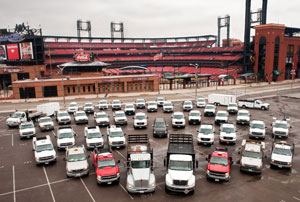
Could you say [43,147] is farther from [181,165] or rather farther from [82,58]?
[82,58]

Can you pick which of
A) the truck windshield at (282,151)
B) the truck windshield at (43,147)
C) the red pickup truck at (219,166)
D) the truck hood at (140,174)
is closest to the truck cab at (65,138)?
the truck windshield at (43,147)

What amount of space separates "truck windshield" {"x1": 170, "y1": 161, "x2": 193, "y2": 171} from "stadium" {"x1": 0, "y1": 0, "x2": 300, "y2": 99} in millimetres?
35918

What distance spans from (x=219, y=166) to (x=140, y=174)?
5130mm

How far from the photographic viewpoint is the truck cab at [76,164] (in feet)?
55.5

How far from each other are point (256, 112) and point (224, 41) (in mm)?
112511

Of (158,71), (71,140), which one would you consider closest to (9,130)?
(71,140)

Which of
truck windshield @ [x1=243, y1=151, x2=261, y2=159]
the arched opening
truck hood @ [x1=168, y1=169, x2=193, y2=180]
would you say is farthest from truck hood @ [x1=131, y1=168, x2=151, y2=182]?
the arched opening

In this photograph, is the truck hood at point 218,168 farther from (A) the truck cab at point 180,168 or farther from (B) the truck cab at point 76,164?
(B) the truck cab at point 76,164

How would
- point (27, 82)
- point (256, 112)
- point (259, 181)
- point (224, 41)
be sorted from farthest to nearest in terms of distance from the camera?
point (224, 41) → point (27, 82) → point (256, 112) → point (259, 181)

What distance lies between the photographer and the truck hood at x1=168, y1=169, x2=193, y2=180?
47.8 feet

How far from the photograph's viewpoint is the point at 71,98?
5475 cm

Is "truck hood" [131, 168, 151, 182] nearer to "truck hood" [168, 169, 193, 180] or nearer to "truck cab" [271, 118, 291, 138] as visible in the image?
"truck hood" [168, 169, 193, 180]

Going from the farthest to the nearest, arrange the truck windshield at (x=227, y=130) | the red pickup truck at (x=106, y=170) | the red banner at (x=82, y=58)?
the red banner at (x=82, y=58)
the truck windshield at (x=227, y=130)
the red pickup truck at (x=106, y=170)

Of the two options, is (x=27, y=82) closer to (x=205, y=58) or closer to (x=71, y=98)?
(x=71, y=98)
